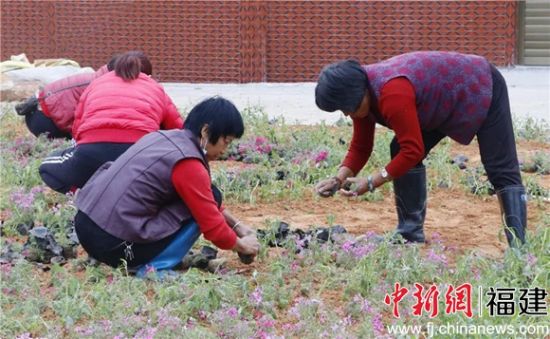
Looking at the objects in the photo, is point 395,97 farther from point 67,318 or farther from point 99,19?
point 99,19

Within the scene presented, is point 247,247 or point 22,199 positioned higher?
point 247,247

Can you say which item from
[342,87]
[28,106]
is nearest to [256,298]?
[342,87]

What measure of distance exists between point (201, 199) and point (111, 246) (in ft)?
1.63

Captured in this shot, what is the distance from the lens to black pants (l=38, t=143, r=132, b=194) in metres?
6.02

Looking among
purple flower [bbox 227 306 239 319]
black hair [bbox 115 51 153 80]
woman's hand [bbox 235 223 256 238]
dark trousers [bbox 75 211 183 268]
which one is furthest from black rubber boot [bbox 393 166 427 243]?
black hair [bbox 115 51 153 80]

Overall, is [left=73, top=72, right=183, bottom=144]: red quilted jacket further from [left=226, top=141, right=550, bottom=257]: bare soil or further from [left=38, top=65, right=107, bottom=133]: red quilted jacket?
[left=38, top=65, right=107, bottom=133]: red quilted jacket

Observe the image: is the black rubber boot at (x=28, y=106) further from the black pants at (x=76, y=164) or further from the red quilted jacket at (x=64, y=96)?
the black pants at (x=76, y=164)

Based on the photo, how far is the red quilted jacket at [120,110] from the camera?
606cm

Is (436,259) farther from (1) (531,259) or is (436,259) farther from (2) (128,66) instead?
(2) (128,66)

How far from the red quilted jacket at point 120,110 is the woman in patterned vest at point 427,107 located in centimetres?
144

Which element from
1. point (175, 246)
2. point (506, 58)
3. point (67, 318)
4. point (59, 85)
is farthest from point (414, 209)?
point (506, 58)

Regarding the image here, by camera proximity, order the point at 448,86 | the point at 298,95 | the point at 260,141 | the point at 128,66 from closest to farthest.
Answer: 1. the point at 448,86
2. the point at 128,66
3. the point at 260,141
4. the point at 298,95

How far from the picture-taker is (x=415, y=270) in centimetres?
463

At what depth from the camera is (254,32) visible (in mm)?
13695
